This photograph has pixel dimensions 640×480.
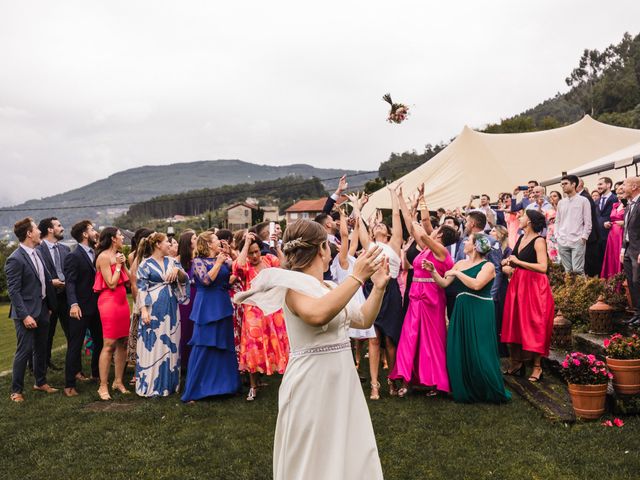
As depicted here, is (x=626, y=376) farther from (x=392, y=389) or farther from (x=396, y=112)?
(x=396, y=112)

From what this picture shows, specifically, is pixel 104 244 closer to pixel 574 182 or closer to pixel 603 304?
pixel 603 304

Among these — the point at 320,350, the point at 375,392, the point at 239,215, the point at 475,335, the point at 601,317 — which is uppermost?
the point at 239,215

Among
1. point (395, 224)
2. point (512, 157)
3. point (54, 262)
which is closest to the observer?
point (395, 224)

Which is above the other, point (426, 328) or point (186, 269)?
point (186, 269)

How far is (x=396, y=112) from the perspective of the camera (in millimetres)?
7141

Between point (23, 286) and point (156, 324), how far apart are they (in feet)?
5.99

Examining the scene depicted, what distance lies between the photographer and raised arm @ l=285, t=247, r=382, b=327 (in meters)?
2.43

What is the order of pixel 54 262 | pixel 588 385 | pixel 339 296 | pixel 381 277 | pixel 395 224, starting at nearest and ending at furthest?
pixel 339 296, pixel 381 277, pixel 588 385, pixel 395 224, pixel 54 262

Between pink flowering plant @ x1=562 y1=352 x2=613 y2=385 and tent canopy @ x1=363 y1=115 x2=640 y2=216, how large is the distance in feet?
57.1

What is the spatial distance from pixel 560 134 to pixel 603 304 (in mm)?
18845

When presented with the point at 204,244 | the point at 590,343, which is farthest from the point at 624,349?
the point at 204,244

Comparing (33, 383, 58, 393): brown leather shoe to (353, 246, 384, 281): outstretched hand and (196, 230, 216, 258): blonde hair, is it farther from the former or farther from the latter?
(353, 246, 384, 281): outstretched hand

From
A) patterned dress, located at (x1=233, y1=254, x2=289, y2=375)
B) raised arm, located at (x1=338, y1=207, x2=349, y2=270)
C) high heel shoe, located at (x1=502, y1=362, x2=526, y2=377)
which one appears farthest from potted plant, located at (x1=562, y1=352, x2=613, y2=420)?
patterned dress, located at (x1=233, y1=254, x2=289, y2=375)

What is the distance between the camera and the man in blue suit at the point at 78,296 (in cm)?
697
